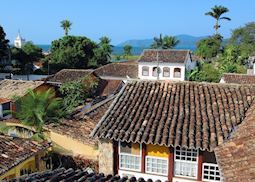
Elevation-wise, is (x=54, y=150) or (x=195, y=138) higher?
(x=195, y=138)

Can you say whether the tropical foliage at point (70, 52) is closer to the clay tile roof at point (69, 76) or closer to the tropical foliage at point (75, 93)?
the clay tile roof at point (69, 76)

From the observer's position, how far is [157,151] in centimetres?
1232

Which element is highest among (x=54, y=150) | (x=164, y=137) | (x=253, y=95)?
(x=253, y=95)

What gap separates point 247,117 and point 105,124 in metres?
5.14

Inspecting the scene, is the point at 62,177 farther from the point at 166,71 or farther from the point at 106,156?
the point at 166,71

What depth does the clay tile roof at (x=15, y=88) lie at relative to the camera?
29672 millimetres

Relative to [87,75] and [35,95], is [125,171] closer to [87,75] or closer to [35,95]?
[35,95]

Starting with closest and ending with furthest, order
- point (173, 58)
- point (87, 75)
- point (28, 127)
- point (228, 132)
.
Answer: point (228, 132) < point (28, 127) < point (87, 75) < point (173, 58)

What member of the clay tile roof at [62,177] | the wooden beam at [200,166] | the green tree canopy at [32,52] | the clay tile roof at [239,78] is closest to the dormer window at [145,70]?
the clay tile roof at [239,78]

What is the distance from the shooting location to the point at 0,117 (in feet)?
89.6

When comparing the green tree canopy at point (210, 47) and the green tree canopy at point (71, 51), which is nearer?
the green tree canopy at point (71, 51)

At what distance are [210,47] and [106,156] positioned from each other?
200 ft

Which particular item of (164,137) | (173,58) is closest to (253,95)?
(164,137)

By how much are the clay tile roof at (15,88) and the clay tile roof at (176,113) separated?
17530 millimetres
